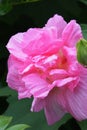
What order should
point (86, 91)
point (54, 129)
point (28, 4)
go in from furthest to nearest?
1. point (28, 4)
2. point (54, 129)
3. point (86, 91)

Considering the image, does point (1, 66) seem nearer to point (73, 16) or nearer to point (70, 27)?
point (73, 16)

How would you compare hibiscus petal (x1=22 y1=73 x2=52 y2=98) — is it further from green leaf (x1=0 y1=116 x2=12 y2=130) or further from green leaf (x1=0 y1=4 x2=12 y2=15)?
green leaf (x1=0 y1=4 x2=12 y2=15)

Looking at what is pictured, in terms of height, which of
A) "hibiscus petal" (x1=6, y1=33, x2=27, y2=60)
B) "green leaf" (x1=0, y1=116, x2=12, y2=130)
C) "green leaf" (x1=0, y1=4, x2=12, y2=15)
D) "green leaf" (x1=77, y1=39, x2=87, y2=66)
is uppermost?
"green leaf" (x1=77, y1=39, x2=87, y2=66)

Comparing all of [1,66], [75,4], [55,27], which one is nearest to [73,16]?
[75,4]

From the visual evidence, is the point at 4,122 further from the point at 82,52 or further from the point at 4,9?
the point at 4,9

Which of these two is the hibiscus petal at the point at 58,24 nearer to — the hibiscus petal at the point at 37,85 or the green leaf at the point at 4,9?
the hibiscus petal at the point at 37,85

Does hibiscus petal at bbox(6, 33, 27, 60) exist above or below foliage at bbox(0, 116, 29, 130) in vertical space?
above

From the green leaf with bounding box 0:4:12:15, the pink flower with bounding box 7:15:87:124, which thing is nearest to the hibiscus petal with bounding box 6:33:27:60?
the pink flower with bounding box 7:15:87:124

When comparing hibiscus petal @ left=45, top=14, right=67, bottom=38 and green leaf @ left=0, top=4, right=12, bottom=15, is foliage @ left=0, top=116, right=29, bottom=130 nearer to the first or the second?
hibiscus petal @ left=45, top=14, right=67, bottom=38

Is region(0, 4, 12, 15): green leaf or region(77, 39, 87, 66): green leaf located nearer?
region(77, 39, 87, 66): green leaf
